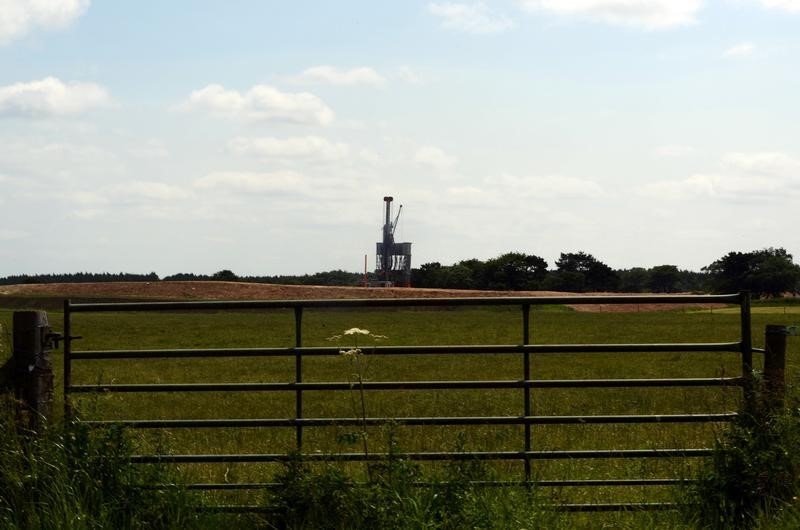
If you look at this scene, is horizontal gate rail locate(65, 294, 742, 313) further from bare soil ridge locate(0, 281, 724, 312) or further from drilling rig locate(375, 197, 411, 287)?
drilling rig locate(375, 197, 411, 287)

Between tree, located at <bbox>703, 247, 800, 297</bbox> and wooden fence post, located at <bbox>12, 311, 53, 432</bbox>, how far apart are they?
396 ft

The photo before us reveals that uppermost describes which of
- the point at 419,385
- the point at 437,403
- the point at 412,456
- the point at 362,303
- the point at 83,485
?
the point at 362,303

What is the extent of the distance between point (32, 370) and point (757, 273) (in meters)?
133

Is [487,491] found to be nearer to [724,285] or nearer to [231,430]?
[231,430]

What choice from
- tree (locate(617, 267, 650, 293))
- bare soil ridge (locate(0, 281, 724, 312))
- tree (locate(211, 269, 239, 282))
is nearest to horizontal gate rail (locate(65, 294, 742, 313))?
bare soil ridge (locate(0, 281, 724, 312))

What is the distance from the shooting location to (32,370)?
7773 millimetres

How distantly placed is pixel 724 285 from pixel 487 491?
443 feet

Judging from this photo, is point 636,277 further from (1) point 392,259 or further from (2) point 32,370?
(2) point 32,370

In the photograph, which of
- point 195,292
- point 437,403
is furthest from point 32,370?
point 195,292

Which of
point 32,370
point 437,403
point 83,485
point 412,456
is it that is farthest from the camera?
point 437,403

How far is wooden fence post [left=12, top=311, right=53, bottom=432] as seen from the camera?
7719 millimetres

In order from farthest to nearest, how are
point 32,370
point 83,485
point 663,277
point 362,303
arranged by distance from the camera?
point 663,277 < point 32,370 < point 362,303 < point 83,485

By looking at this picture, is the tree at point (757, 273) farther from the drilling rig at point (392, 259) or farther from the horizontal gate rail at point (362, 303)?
the horizontal gate rail at point (362, 303)

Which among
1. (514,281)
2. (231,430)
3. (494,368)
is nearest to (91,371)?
(494,368)
